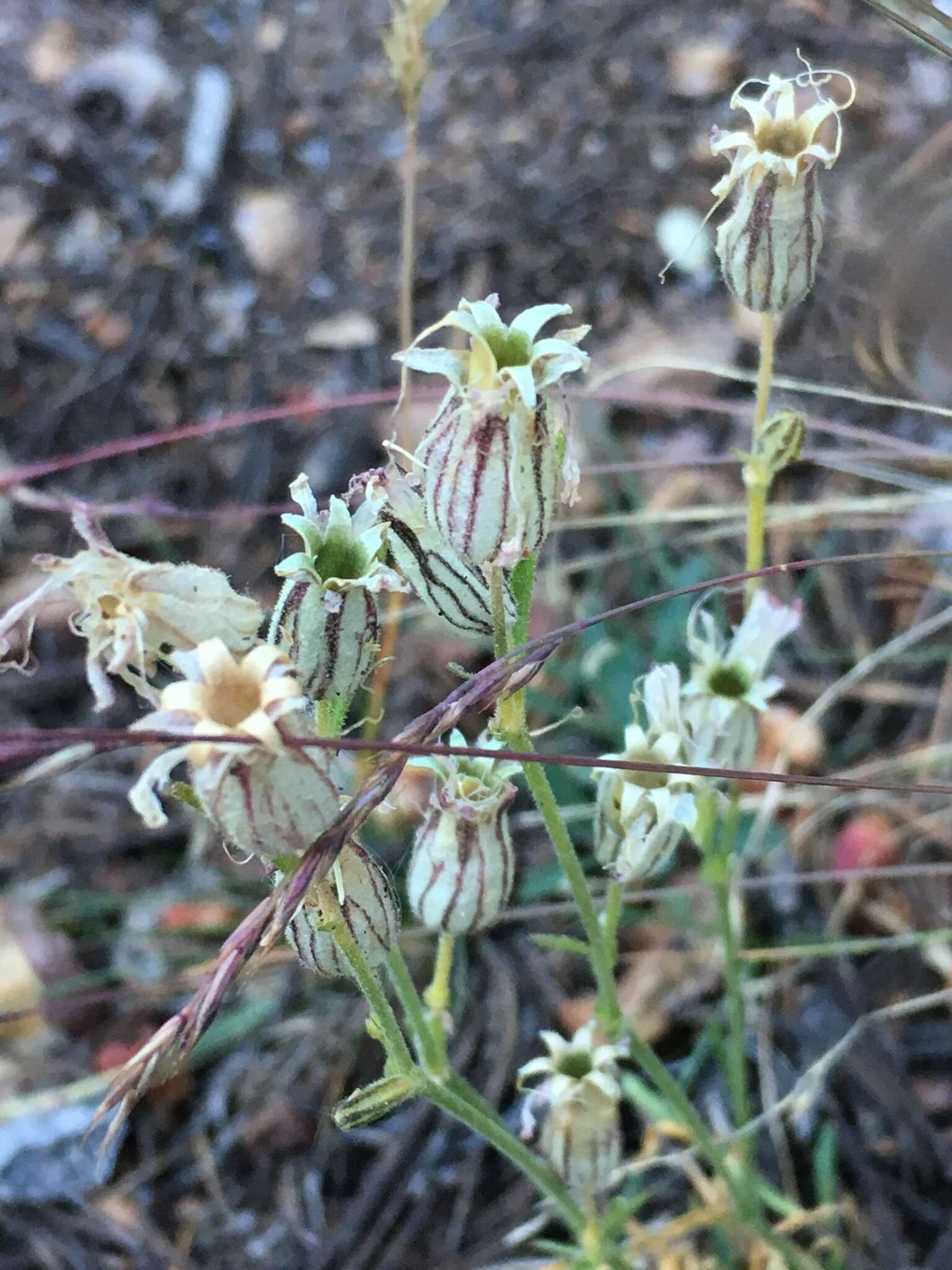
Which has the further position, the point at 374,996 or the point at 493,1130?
the point at 493,1130

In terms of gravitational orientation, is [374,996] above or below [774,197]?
below

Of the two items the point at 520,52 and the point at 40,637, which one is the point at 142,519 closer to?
the point at 40,637

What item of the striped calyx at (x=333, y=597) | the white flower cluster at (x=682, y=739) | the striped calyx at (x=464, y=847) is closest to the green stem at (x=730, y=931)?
the white flower cluster at (x=682, y=739)

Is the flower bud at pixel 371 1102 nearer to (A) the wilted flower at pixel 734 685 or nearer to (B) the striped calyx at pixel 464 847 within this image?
(B) the striped calyx at pixel 464 847

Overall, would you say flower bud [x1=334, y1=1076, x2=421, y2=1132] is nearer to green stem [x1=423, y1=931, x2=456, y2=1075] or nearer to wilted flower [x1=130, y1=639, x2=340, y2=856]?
green stem [x1=423, y1=931, x2=456, y2=1075]

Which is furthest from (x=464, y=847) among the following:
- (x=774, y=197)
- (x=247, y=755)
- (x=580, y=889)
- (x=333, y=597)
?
(x=774, y=197)

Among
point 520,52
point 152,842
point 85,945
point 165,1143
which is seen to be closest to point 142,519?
point 152,842

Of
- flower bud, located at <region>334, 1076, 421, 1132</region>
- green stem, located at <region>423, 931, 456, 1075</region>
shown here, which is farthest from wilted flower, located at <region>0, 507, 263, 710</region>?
green stem, located at <region>423, 931, 456, 1075</region>

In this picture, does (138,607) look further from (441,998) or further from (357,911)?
(441,998)
